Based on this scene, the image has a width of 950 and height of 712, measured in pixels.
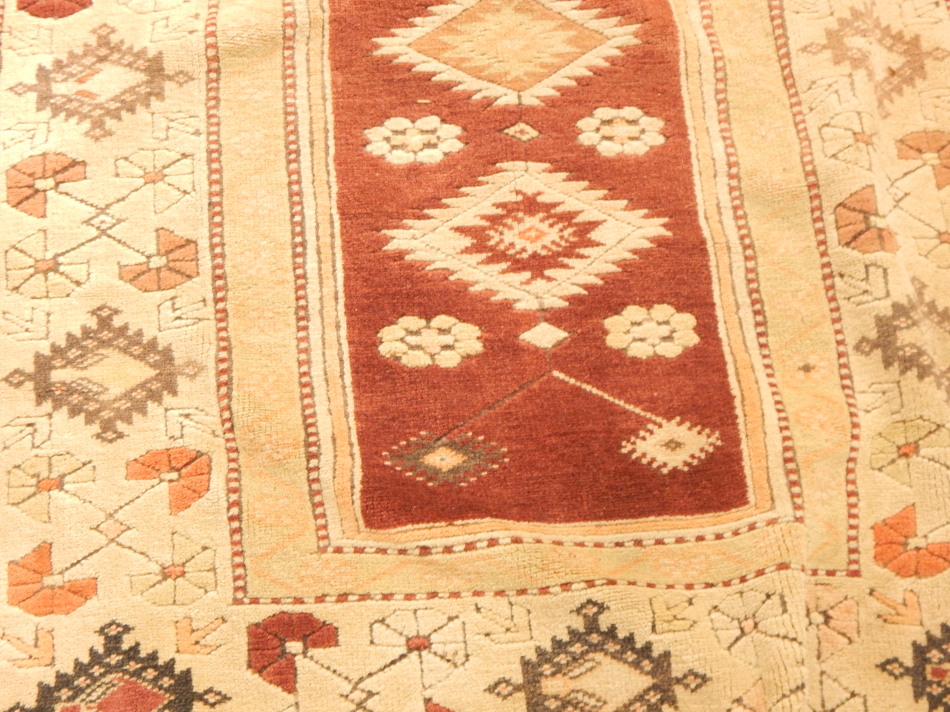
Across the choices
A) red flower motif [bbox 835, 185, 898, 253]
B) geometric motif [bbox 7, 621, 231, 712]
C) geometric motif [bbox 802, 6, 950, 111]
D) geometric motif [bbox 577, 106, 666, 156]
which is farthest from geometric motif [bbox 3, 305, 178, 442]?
geometric motif [bbox 802, 6, 950, 111]

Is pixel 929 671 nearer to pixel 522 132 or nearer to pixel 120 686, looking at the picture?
pixel 522 132

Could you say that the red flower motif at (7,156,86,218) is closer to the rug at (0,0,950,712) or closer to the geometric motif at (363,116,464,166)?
the rug at (0,0,950,712)

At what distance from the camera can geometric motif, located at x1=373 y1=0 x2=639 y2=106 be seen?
69.6 inches

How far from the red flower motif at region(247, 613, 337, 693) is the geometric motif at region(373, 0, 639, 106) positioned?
3.07 feet

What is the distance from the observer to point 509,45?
1792 mm

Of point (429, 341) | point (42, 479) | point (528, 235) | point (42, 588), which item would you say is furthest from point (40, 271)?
point (528, 235)

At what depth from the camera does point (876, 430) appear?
63.5 inches

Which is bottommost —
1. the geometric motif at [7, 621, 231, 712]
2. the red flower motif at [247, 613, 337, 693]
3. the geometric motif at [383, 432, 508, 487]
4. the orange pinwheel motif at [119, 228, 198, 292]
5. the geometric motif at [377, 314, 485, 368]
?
the geometric motif at [7, 621, 231, 712]

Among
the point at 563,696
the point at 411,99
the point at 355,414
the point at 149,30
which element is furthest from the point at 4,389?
the point at 563,696

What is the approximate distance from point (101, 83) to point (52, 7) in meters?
0.20

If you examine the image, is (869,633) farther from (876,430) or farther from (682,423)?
(682,423)

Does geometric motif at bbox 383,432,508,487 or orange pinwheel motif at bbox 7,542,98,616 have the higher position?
geometric motif at bbox 383,432,508,487

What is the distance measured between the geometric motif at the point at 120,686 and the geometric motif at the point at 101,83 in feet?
2.80

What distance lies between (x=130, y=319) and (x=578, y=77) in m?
0.88
